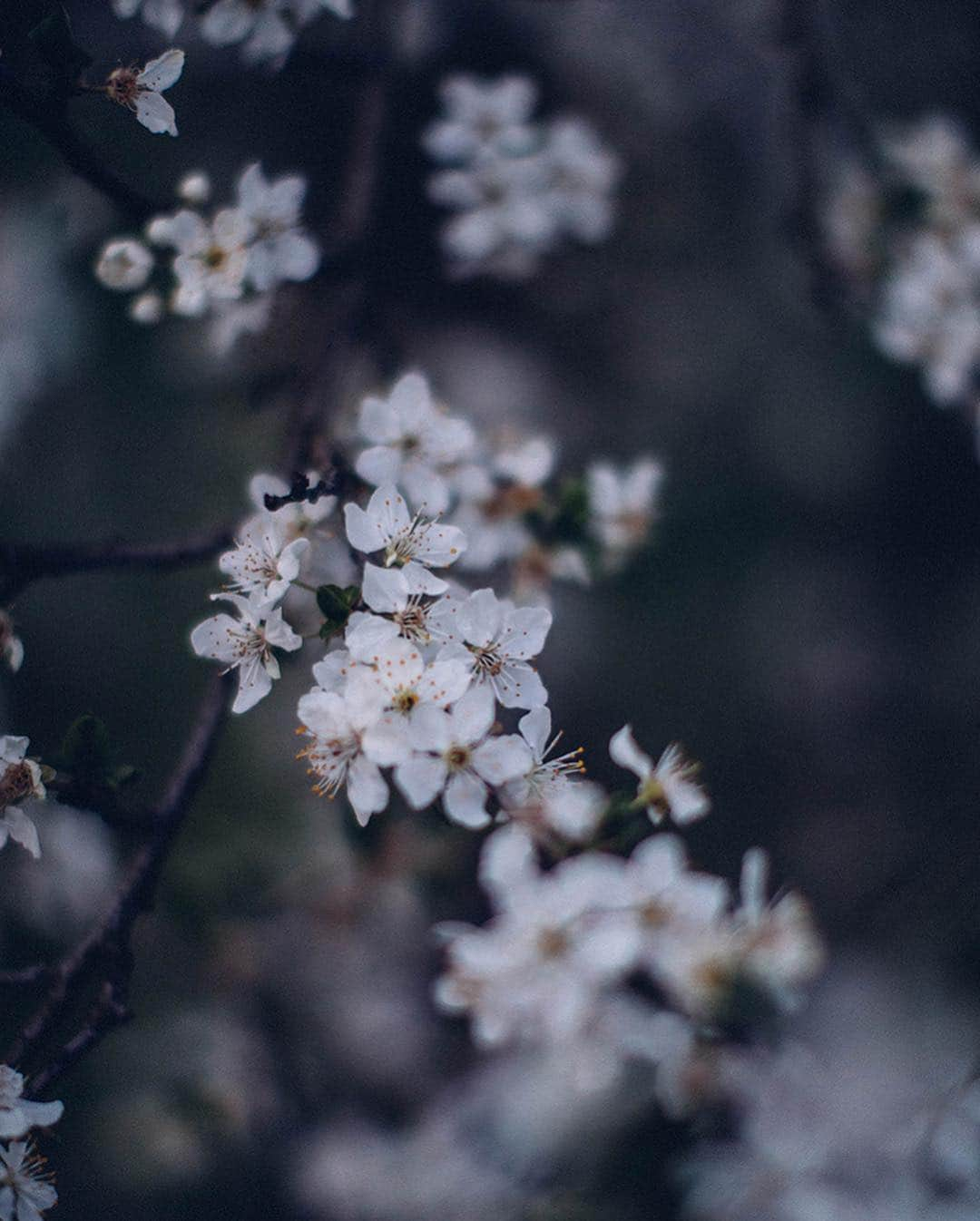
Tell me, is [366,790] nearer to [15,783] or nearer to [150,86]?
[15,783]

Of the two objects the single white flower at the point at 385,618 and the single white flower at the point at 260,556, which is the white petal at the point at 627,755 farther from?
the single white flower at the point at 260,556

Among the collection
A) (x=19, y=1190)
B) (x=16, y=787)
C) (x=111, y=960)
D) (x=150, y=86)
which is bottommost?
(x=19, y=1190)

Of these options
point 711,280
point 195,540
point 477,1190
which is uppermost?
point 711,280

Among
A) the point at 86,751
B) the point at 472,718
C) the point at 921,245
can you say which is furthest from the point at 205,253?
the point at 921,245

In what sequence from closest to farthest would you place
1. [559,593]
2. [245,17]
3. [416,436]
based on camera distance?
[416,436] < [245,17] < [559,593]

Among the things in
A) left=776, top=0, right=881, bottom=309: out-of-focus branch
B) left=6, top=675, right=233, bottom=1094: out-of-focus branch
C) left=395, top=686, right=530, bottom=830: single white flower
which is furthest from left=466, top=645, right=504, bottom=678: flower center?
left=776, top=0, right=881, bottom=309: out-of-focus branch

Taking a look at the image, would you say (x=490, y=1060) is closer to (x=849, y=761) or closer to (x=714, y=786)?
(x=714, y=786)

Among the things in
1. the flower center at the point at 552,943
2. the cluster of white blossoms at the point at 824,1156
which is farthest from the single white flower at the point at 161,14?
the cluster of white blossoms at the point at 824,1156

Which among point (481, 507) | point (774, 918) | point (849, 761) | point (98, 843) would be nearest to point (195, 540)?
point (481, 507)
